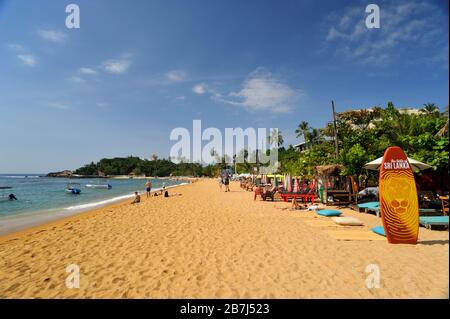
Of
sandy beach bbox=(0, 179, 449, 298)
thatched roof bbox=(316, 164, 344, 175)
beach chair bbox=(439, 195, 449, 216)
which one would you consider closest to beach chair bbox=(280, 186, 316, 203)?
thatched roof bbox=(316, 164, 344, 175)

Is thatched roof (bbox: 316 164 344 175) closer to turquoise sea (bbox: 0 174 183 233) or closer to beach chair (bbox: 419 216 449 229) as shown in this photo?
beach chair (bbox: 419 216 449 229)

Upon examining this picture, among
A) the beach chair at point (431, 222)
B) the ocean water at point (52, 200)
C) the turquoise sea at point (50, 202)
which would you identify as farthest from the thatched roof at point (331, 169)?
the ocean water at point (52, 200)

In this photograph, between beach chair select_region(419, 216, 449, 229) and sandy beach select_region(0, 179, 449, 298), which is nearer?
sandy beach select_region(0, 179, 449, 298)

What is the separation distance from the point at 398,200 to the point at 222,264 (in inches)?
183

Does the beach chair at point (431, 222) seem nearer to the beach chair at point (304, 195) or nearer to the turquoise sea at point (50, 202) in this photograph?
the beach chair at point (304, 195)

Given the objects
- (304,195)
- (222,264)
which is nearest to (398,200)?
(222,264)

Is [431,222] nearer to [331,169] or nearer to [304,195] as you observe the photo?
[331,169]

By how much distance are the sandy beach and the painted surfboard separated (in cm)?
36

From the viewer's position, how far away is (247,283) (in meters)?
4.38

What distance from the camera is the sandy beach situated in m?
4.09

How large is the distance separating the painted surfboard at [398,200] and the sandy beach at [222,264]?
14.0 inches

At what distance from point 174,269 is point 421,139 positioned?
12.7 m

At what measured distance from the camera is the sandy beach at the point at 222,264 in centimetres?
409
